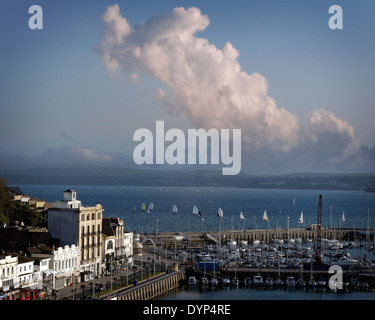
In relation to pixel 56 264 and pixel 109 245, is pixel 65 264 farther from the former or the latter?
pixel 109 245

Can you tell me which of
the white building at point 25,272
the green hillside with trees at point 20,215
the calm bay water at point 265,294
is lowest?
the calm bay water at point 265,294

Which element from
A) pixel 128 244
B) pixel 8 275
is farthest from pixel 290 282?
pixel 8 275

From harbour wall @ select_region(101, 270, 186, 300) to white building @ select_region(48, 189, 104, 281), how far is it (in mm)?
4368

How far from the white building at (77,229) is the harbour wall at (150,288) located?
4368 mm

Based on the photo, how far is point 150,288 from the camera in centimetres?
4672

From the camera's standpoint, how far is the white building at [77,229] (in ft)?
158

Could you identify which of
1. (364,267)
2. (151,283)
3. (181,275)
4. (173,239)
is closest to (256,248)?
(173,239)

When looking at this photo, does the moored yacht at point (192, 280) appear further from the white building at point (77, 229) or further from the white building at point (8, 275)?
the white building at point (8, 275)

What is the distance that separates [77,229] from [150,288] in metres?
7.42

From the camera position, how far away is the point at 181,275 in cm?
5566

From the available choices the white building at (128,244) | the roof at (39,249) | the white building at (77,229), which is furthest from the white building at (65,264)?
the white building at (128,244)
